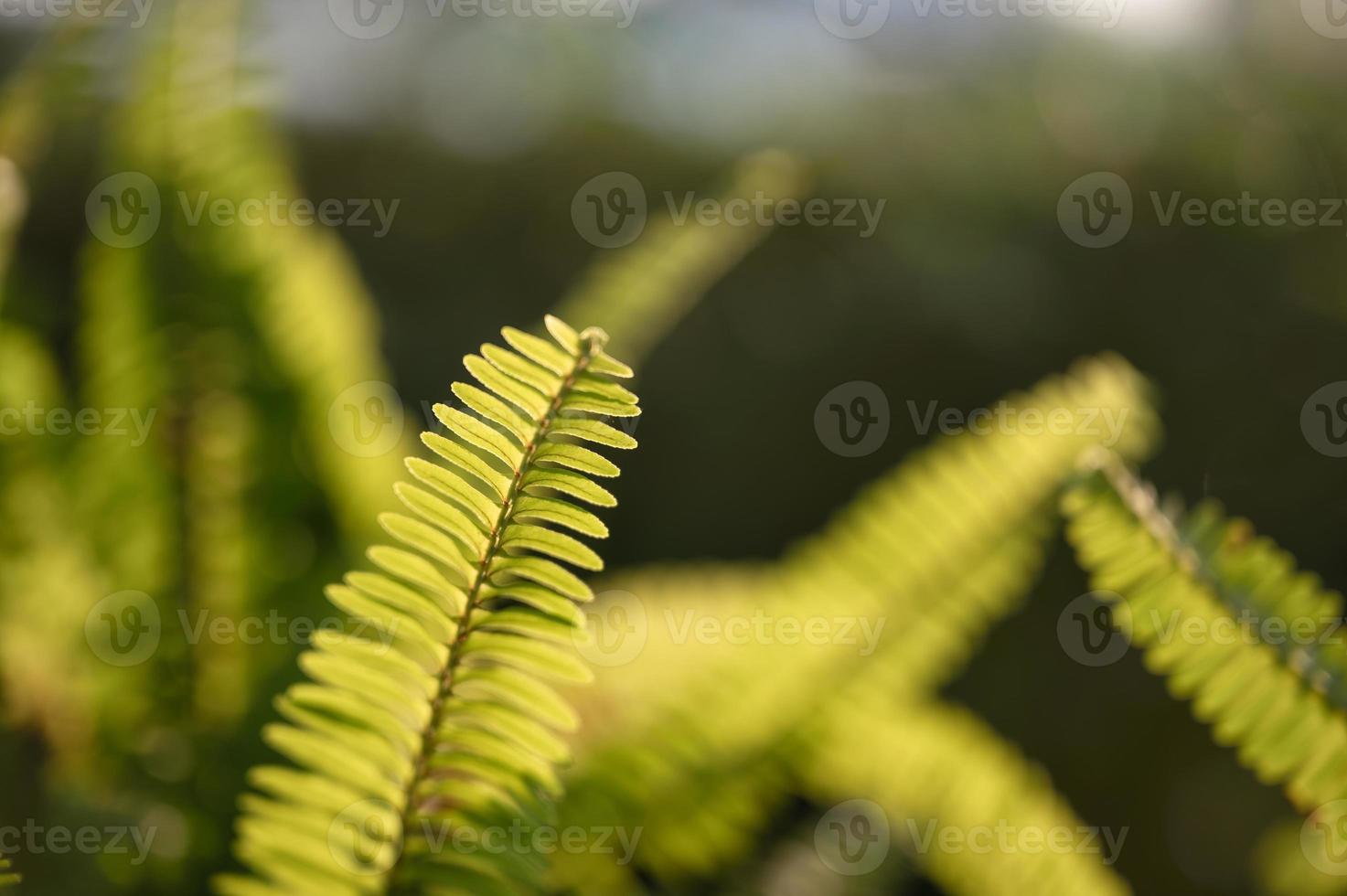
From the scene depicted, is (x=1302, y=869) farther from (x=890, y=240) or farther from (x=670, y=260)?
(x=890, y=240)

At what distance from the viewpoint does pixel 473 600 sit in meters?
0.42

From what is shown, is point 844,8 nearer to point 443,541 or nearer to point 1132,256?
point 1132,256

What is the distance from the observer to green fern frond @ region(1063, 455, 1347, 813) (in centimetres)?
46

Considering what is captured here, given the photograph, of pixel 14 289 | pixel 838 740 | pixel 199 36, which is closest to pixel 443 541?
pixel 838 740

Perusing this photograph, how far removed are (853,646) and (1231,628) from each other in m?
0.32

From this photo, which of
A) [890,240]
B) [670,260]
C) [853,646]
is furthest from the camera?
[890,240]

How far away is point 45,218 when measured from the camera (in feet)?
6.44

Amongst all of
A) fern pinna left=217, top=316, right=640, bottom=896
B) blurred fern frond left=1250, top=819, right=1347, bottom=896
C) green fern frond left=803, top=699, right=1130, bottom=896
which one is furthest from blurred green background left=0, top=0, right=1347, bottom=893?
fern pinna left=217, top=316, right=640, bottom=896

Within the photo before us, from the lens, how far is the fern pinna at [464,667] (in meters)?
0.38

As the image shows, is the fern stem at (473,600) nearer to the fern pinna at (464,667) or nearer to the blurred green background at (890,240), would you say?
the fern pinna at (464,667)

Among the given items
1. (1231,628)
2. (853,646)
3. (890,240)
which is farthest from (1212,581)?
(890,240)

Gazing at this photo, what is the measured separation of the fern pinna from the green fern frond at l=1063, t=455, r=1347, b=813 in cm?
24

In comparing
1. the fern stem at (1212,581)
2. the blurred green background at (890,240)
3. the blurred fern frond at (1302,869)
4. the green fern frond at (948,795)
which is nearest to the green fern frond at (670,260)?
the green fern frond at (948,795)

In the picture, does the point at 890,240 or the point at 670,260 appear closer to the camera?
the point at 670,260
